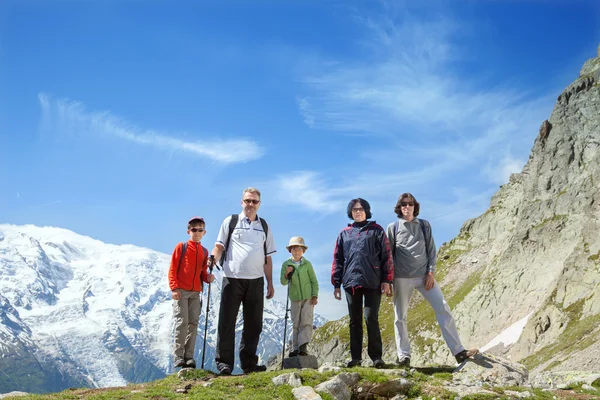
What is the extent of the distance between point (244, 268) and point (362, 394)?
13.9ft

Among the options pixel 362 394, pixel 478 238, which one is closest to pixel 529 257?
pixel 478 238

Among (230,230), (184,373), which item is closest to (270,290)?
(230,230)

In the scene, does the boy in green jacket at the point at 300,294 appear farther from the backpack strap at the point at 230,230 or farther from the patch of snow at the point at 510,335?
the patch of snow at the point at 510,335

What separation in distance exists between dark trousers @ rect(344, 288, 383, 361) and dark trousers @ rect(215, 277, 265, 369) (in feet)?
7.79

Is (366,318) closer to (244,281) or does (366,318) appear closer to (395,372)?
(395,372)

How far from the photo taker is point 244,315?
1404 centimetres

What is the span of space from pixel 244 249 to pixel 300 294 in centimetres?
272

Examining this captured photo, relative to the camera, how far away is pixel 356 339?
13.3m

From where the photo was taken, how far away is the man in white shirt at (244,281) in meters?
13.5

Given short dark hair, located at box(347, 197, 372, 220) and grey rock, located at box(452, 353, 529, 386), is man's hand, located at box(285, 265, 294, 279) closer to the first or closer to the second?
short dark hair, located at box(347, 197, 372, 220)

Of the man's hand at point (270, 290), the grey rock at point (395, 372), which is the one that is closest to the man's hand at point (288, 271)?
the man's hand at point (270, 290)

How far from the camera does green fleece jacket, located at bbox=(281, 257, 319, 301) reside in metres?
15.5

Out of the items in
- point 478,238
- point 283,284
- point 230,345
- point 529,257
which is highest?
point 478,238

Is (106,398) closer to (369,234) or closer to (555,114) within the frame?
(369,234)
